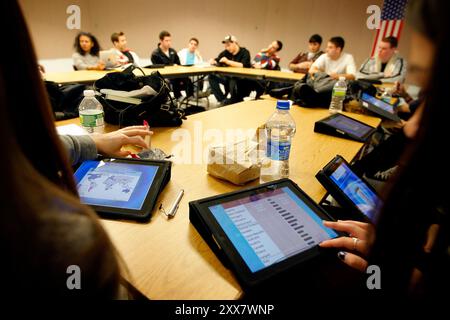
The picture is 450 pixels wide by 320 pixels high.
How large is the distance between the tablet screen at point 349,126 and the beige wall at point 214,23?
589 cm

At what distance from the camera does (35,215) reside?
0.39 meters

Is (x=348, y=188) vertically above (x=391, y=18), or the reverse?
(x=391, y=18)

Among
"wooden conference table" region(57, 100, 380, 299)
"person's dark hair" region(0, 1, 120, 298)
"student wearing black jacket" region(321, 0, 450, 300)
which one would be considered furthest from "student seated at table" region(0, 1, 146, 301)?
"student wearing black jacket" region(321, 0, 450, 300)

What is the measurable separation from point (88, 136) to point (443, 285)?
3.59ft

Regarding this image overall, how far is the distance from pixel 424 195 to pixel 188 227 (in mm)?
567

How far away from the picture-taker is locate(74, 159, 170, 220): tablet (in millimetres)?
836

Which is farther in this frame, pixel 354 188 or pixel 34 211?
pixel 354 188

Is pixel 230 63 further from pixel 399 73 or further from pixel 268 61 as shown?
pixel 399 73

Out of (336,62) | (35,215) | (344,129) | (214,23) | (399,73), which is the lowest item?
(344,129)

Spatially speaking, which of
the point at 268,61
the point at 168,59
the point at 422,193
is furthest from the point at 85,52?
the point at 422,193

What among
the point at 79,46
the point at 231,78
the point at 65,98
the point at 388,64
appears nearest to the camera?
the point at 65,98

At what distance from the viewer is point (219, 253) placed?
71 cm

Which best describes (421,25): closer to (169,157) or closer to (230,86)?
(169,157)
